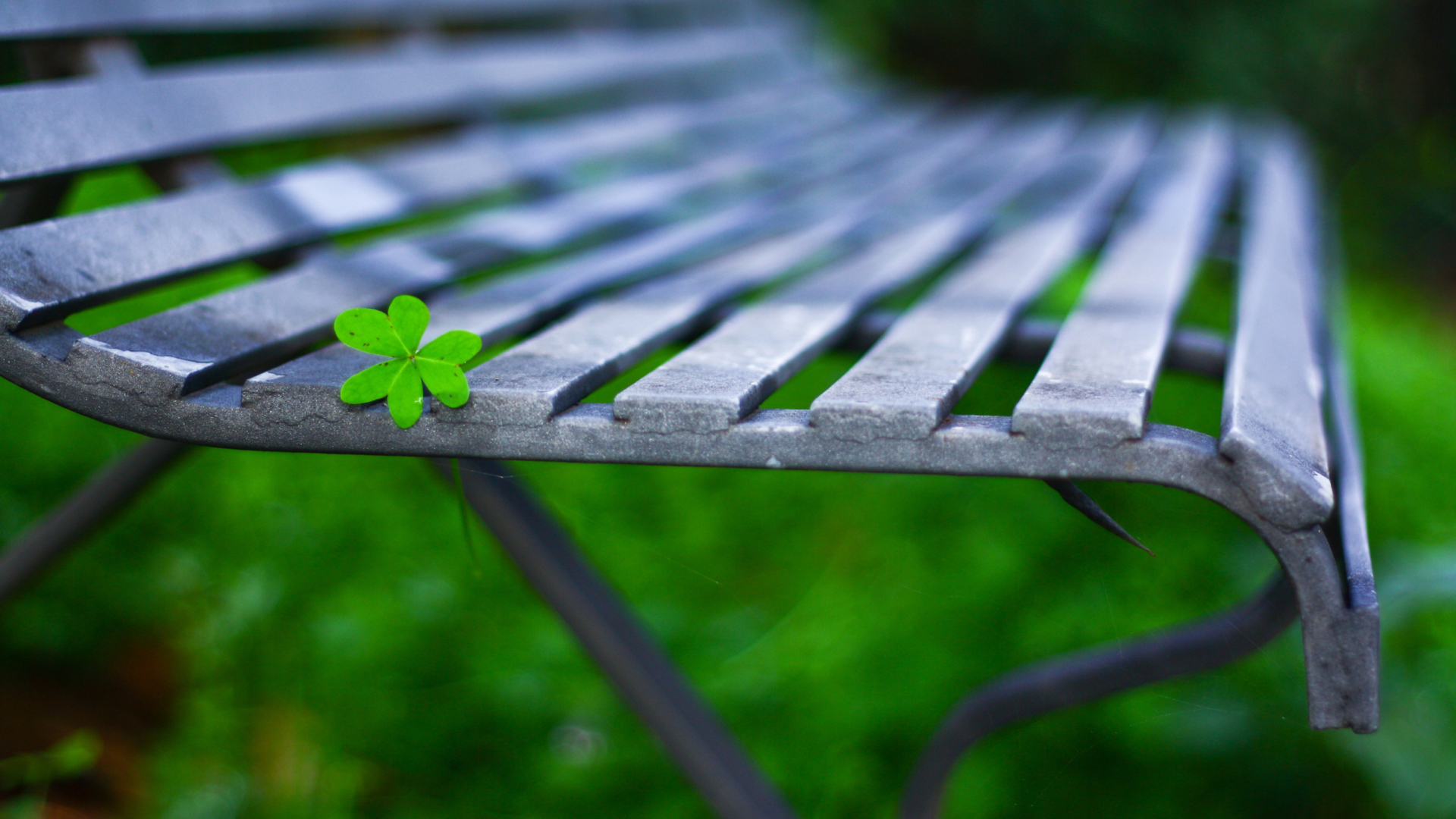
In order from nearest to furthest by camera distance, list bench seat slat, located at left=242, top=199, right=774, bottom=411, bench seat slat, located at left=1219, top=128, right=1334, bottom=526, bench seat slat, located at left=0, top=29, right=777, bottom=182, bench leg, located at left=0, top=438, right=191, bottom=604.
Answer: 1. bench seat slat, located at left=1219, top=128, right=1334, bottom=526
2. bench seat slat, located at left=242, top=199, right=774, bottom=411
3. bench seat slat, located at left=0, top=29, right=777, bottom=182
4. bench leg, located at left=0, top=438, right=191, bottom=604

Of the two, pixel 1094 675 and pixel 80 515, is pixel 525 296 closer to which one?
pixel 80 515

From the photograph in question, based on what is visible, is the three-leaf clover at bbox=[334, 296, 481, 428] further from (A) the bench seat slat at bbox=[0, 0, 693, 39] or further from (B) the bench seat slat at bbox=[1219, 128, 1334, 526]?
(A) the bench seat slat at bbox=[0, 0, 693, 39]

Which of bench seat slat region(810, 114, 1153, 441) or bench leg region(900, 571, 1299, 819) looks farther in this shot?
bench leg region(900, 571, 1299, 819)

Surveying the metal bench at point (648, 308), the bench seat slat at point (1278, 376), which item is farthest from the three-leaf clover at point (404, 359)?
the bench seat slat at point (1278, 376)

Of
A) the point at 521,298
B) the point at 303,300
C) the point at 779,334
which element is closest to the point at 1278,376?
the point at 779,334

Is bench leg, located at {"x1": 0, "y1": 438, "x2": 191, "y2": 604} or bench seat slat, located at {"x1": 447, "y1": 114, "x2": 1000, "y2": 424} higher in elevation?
bench seat slat, located at {"x1": 447, "y1": 114, "x2": 1000, "y2": 424}

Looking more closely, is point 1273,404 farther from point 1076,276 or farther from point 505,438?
point 1076,276

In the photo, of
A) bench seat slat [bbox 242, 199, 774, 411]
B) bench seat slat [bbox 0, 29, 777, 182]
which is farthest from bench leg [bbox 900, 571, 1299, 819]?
bench seat slat [bbox 0, 29, 777, 182]
